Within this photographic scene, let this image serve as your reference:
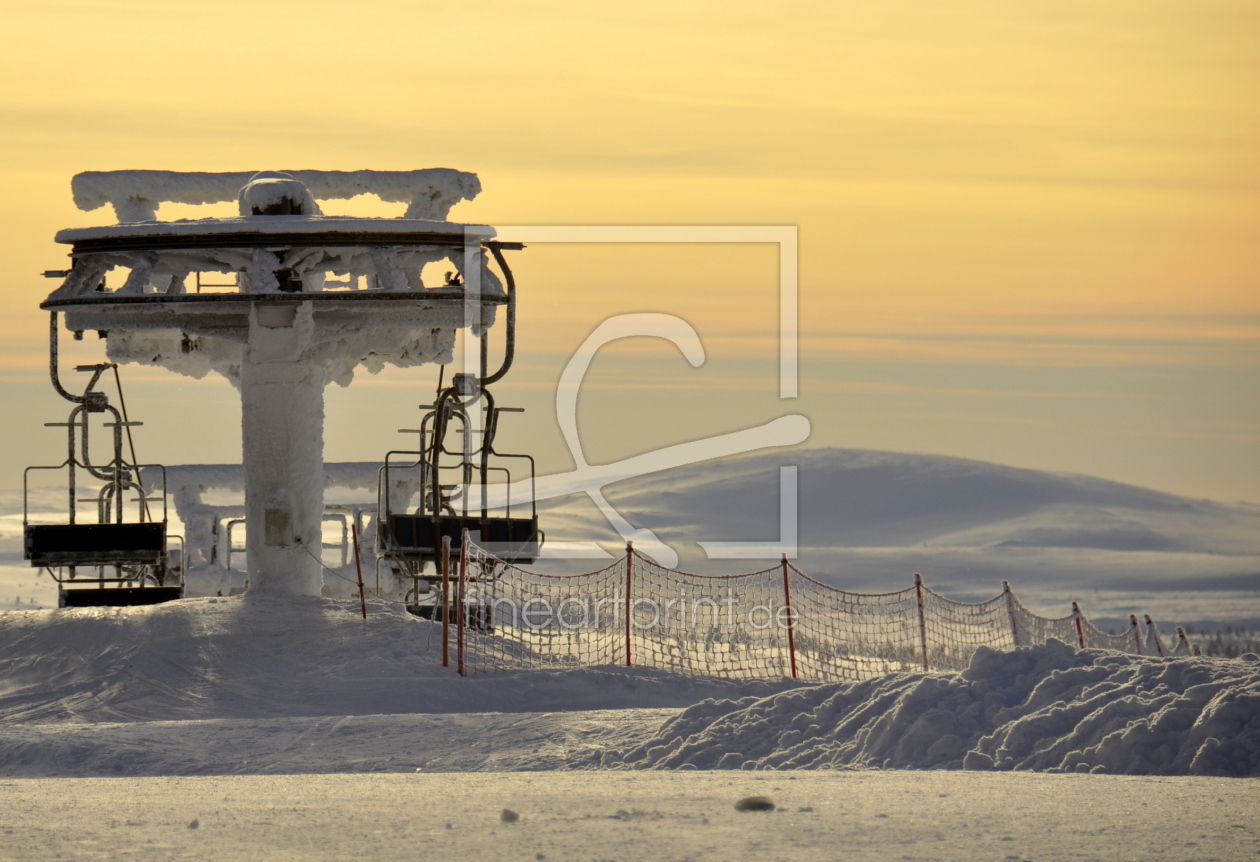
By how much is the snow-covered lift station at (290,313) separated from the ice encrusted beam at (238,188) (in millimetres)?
23

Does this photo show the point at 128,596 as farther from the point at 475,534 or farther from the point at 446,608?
the point at 446,608

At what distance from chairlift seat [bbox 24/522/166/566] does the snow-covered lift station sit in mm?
23

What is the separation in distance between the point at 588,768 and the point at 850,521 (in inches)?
4723

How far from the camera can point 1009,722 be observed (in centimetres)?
1302

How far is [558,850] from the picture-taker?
8.64m

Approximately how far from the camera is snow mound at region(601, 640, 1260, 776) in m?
12.2

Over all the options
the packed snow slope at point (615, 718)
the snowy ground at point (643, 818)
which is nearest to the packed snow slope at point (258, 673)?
the packed snow slope at point (615, 718)

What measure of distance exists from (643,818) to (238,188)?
17.6 metres

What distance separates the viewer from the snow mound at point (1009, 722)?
12.2 meters

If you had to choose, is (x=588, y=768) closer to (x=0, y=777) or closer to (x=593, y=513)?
(x=0, y=777)

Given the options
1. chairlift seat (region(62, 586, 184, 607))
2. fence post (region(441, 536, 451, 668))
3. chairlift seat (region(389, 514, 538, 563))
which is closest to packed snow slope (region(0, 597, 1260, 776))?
fence post (region(441, 536, 451, 668))

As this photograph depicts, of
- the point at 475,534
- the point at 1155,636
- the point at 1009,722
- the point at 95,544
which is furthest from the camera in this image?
the point at 1155,636

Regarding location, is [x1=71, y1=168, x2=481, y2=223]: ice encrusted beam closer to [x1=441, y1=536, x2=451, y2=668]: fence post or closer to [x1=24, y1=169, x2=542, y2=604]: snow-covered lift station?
[x1=24, y1=169, x2=542, y2=604]: snow-covered lift station

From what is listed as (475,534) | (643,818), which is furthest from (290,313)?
(643,818)
